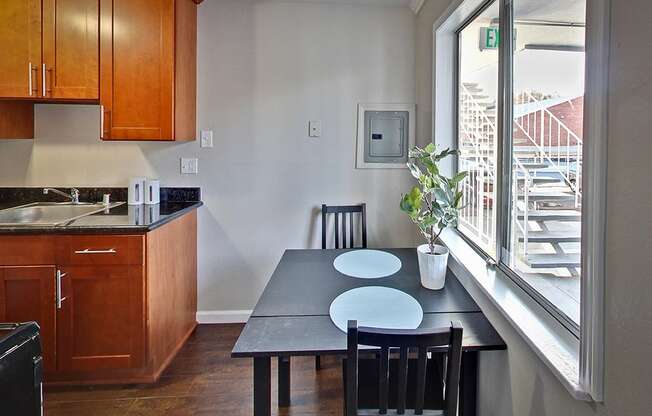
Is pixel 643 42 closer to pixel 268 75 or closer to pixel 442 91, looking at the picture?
pixel 442 91

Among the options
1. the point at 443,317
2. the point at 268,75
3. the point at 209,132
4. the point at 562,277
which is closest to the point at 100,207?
the point at 209,132

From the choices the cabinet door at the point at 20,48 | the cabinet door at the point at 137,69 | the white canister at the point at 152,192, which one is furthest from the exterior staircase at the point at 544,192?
the cabinet door at the point at 20,48

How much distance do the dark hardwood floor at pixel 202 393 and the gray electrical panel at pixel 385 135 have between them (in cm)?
149

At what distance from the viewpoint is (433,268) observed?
1.62m

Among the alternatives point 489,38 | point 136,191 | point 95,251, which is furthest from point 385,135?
point 95,251

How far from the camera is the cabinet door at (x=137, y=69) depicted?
233cm

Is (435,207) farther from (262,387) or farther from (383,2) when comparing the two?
(383,2)

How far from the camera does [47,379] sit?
2.08m

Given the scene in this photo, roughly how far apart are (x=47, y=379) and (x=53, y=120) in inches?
66.8

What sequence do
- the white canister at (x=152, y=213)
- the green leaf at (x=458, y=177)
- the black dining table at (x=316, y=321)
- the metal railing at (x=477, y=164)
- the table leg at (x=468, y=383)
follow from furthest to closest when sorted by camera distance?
the white canister at (x=152, y=213) < the metal railing at (x=477, y=164) < the green leaf at (x=458, y=177) < the table leg at (x=468, y=383) < the black dining table at (x=316, y=321)

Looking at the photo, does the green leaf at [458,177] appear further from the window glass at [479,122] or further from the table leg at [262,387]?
the table leg at [262,387]

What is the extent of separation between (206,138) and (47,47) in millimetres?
1048

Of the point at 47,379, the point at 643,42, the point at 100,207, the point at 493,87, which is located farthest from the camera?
the point at 100,207

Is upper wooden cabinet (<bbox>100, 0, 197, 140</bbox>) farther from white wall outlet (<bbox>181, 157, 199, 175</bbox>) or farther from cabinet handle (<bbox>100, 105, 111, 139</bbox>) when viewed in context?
white wall outlet (<bbox>181, 157, 199, 175</bbox>)
